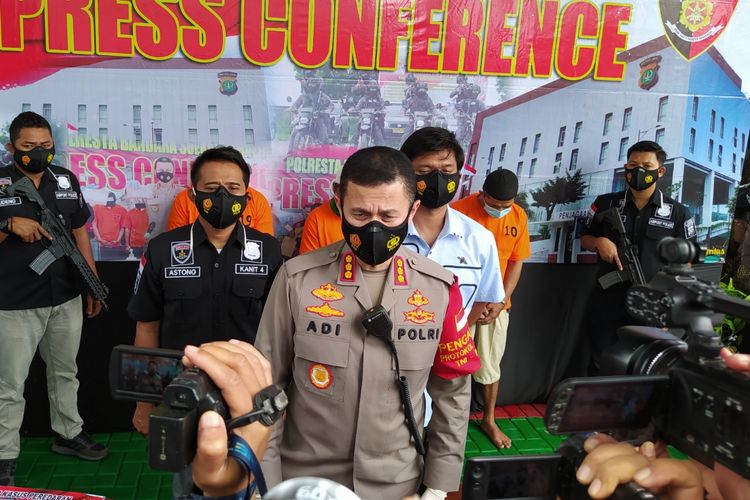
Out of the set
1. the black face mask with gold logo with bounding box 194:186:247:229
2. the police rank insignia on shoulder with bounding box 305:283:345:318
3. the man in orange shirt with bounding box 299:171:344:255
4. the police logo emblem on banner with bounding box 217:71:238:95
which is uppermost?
the police logo emblem on banner with bounding box 217:71:238:95

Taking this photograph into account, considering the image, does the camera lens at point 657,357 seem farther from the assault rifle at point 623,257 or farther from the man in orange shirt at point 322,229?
the assault rifle at point 623,257

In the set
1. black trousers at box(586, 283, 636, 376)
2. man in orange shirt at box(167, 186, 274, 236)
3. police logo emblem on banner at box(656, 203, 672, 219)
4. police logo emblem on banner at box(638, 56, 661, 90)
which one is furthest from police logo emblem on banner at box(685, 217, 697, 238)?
man in orange shirt at box(167, 186, 274, 236)

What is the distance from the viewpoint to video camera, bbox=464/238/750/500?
94 cm

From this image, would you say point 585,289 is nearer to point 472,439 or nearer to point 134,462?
point 472,439

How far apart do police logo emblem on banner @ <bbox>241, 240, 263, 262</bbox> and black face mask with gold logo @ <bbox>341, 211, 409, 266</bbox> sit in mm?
875

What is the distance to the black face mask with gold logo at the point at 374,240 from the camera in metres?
1.59

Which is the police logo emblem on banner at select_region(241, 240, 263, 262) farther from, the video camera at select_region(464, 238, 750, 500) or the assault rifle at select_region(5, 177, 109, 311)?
the video camera at select_region(464, 238, 750, 500)

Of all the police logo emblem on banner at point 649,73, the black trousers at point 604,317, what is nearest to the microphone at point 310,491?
the black trousers at point 604,317

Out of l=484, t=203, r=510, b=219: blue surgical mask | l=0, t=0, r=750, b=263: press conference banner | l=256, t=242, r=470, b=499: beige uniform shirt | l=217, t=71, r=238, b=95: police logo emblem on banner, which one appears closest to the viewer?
l=256, t=242, r=470, b=499: beige uniform shirt

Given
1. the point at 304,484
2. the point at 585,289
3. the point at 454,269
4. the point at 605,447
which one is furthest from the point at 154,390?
the point at 585,289

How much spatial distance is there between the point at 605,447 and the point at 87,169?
10.5 feet

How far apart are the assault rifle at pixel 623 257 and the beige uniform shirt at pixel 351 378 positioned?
237 cm

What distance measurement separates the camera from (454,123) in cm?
363

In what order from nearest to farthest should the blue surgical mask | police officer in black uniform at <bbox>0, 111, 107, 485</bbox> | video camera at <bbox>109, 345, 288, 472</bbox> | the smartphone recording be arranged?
video camera at <bbox>109, 345, 288, 472</bbox> < the smartphone recording < police officer in black uniform at <bbox>0, 111, 107, 485</bbox> < the blue surgical mask
